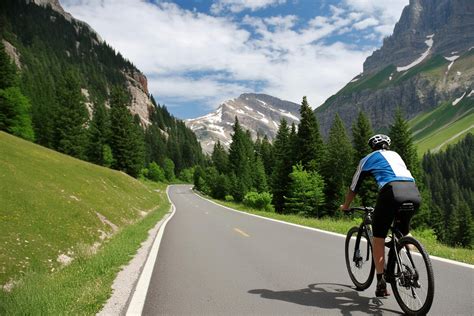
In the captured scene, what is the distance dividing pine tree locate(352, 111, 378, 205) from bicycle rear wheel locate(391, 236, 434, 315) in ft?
110

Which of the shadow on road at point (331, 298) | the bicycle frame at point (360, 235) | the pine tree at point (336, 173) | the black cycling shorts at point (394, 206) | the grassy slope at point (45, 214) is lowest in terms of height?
the grassy slope at point (45, 214)

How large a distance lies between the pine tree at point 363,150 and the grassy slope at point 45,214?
76.3 feet

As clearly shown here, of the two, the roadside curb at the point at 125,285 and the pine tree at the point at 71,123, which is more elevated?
the pine tree at the point at 71,123

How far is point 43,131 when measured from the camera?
251 feet

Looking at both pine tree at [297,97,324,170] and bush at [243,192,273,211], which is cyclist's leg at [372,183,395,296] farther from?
bush at [243,192,273,211]

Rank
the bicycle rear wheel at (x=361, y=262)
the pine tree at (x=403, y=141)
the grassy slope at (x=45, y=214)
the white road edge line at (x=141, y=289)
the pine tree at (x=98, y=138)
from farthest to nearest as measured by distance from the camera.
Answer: the pine tree at (x=98, y=138) < the pine tree at (x=403, y=141) < the grassy slope at (x=45, y=214) < the bicycle rear wheel at (x=361, y=262) < the white road edge line at (x=141, y=289)

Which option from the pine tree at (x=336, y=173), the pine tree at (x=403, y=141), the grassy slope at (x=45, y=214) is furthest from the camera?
the pine tree at (x=336, y=173)

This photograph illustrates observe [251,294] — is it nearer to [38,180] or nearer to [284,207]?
[38,180]

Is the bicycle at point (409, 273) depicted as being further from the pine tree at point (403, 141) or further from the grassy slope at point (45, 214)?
the pine tree at point (403, 141)

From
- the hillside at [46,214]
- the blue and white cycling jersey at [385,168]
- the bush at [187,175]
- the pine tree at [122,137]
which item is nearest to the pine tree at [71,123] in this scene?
the pine tree at [122,137]

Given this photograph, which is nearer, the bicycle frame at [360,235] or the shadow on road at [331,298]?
the shadow on road at [331,298]

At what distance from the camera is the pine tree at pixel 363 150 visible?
37531mm

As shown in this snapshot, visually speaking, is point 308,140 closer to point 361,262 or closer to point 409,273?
point 361,262

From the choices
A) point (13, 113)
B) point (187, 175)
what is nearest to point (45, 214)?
point (13, 113)
